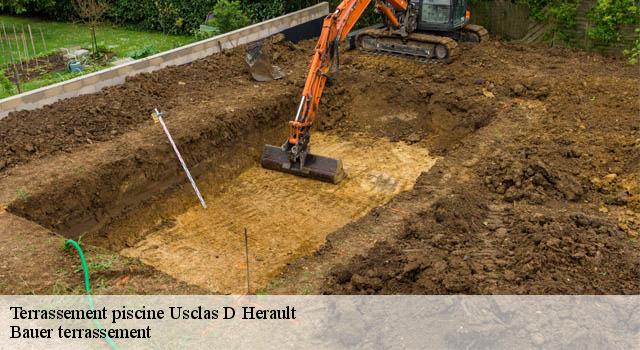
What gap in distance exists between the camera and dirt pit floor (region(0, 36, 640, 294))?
696cm

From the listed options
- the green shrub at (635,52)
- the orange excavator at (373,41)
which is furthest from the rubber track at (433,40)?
the green shrub at (635,52)

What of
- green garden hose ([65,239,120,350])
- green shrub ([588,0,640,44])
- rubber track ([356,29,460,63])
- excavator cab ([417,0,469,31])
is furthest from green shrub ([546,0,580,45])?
green garden hose ([65,239,120,350])

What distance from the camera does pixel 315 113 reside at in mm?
10945

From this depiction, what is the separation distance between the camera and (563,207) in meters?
8.70

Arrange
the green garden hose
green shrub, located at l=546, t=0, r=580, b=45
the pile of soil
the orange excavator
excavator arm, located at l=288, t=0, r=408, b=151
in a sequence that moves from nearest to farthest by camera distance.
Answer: the green garden hose
the pile of soil
excavator arm, located at l=288, t=0, r=408, b=151
the orange excavator
green shrub, located at l=546, t=0, r=580, b=45

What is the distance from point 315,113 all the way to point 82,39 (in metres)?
12.1

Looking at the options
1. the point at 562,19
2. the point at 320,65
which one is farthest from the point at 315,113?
the point at 562,19

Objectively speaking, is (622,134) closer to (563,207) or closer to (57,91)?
(563,207)

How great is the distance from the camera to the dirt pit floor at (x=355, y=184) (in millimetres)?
6965

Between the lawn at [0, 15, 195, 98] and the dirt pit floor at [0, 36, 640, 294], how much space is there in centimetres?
498

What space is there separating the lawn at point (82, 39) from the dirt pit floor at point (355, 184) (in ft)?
16.3

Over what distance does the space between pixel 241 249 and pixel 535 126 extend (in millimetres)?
6072

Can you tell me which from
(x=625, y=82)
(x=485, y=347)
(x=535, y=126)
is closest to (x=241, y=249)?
(x=485, y=347)

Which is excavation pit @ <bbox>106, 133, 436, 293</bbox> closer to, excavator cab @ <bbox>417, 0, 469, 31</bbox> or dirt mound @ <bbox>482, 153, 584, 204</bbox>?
dirt mound @ <bbox>482, 153, 584, 204</bbox>
